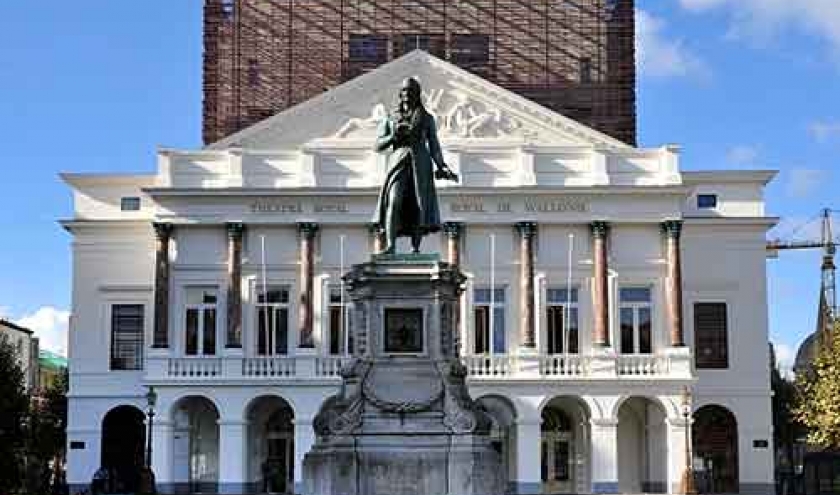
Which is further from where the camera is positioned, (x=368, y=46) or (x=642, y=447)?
(x=368, y=46)

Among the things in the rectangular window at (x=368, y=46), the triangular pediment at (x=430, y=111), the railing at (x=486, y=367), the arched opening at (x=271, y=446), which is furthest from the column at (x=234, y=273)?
the rectangular window at (x=368, y=46)

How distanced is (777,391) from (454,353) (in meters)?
59.8

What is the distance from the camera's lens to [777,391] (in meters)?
78.2

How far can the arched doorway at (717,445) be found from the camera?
184ft

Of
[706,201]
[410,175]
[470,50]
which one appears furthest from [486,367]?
[410,175]

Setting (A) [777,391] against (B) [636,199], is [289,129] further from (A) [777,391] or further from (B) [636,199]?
(A) [777,391]

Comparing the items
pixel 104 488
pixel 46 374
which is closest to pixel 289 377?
pixel 104 488

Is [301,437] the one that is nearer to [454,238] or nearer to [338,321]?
[338,321]

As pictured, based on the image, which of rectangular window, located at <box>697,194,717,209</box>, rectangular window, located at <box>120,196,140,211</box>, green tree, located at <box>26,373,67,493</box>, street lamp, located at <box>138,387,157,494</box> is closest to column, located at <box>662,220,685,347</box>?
rectangular window, located at <box>697,194,717,209</box>

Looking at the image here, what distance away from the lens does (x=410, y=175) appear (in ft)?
73.6

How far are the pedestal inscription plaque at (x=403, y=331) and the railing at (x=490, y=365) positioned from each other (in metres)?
30.9

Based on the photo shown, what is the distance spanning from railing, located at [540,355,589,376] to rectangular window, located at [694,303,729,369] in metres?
6.49

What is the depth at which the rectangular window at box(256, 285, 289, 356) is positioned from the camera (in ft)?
180

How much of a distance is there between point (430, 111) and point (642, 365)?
12.9 meters
